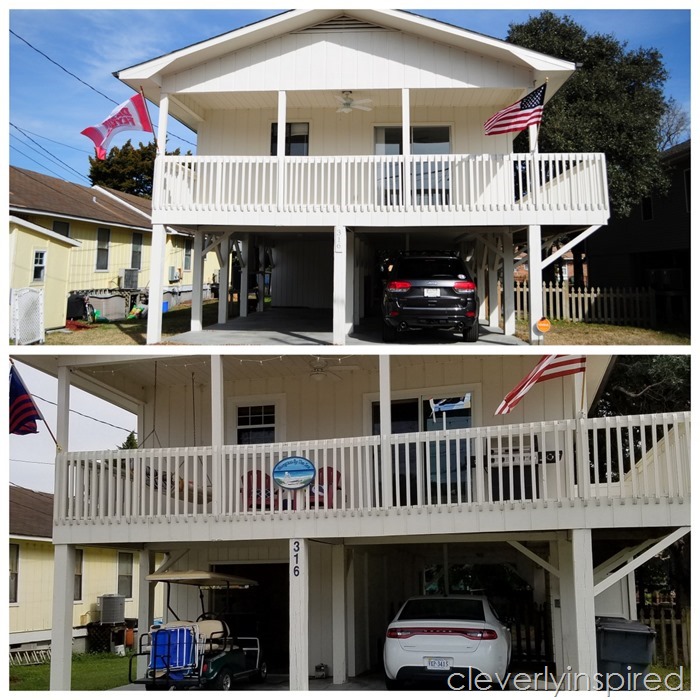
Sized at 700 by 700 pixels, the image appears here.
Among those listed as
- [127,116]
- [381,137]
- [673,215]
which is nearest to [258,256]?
[381,137]

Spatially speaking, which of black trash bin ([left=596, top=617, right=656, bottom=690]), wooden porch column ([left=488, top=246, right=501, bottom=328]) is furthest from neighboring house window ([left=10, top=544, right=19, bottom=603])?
black trash bin ([left=596, top=617, right=656, bottom=690])

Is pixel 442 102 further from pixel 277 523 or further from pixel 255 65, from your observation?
pixel 277 523

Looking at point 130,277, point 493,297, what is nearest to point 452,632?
A: point 493,297

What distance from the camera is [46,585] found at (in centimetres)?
2666

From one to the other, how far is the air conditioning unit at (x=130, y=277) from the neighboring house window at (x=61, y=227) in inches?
124

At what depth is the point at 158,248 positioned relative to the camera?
58.6ft

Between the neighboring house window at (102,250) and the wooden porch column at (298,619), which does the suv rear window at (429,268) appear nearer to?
the wooden porch column at (298,619)

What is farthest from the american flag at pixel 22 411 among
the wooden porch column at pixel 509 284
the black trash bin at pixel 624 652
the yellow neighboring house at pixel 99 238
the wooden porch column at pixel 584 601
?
the yellow neighboring house at pixel 99 238

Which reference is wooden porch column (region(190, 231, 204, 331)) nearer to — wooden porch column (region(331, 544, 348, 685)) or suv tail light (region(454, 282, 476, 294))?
suv tail light (region(454, 282, 476, 294))

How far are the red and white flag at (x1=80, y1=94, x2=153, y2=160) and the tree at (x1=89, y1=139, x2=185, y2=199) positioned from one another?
35124 millimetres

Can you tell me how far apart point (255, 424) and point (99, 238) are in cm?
1747

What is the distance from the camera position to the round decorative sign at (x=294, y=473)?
1303cm

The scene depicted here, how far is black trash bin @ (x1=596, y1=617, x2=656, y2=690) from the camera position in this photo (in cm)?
1216

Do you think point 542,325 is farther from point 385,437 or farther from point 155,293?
point 155,293
